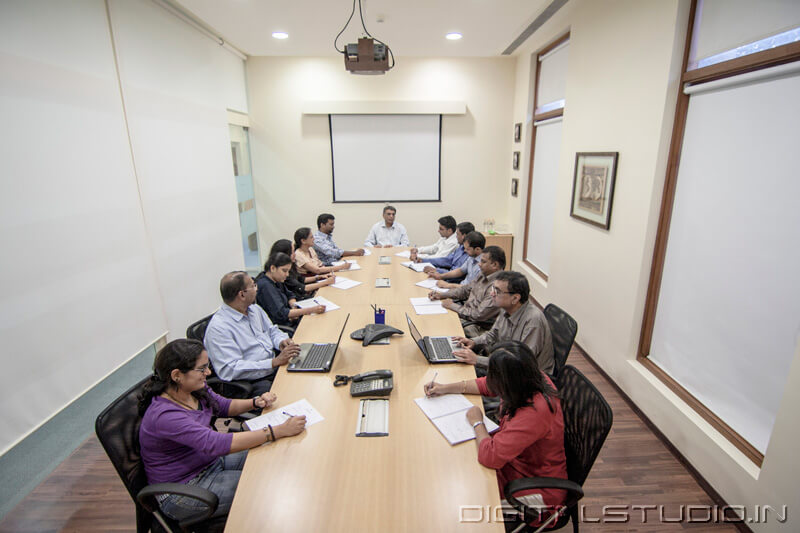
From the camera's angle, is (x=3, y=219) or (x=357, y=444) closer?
(x=357, y=444)

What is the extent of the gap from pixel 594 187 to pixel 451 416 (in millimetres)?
2943

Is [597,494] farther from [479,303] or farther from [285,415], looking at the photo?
[285,415]

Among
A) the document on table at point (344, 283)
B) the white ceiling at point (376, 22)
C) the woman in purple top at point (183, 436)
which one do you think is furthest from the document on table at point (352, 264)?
the woman in purple top at point (183, 436)

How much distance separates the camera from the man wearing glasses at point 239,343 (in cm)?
243

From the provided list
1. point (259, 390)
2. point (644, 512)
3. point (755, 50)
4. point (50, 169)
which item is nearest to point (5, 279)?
point (50, 169)

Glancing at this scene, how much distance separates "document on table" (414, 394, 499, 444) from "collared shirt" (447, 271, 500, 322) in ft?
3.79

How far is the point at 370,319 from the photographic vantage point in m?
3.15

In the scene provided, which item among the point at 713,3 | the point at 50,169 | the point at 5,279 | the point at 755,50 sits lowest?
the point at 5,279

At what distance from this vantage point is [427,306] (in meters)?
3.40

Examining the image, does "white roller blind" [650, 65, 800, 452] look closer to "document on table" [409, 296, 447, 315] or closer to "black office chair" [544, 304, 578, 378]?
"black office chair" [544, 304, 578, 378]

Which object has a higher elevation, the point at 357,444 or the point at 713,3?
the point at 713,3

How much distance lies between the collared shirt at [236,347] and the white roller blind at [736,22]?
3.43 meters

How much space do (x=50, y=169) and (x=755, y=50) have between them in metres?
4.31

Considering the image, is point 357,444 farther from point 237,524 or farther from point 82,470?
point 82,470
